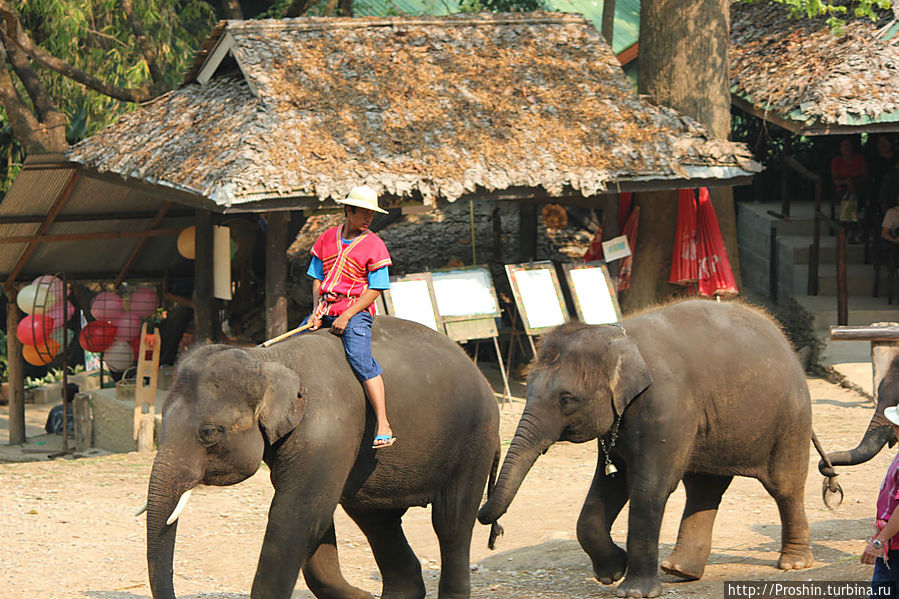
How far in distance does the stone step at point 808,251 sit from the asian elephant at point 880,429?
9.67m

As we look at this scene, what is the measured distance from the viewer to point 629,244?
46.0 ft

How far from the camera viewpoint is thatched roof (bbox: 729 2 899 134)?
42.8ft

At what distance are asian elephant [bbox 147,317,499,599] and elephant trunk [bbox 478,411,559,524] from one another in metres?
0.21

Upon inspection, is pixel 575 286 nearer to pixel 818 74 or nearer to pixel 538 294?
pixel 538 294

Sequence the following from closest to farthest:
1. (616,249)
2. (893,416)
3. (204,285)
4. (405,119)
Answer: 1. (893,416)
2. (405,119)
3. (204,285)
4. (616,249)

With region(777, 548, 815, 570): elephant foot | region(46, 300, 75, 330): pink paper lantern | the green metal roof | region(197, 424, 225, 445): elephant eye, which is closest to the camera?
region(197, 424, 225, 445): elephant eye

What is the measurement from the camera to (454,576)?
21.3 ft

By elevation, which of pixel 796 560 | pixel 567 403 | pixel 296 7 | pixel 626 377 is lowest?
pixel 796 560

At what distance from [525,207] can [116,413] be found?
5.17m

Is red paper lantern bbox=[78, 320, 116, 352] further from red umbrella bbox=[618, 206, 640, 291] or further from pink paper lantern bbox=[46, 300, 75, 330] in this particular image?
red umbrella bbox=[618, 206, 640, 291]

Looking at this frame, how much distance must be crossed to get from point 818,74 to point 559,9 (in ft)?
24.9

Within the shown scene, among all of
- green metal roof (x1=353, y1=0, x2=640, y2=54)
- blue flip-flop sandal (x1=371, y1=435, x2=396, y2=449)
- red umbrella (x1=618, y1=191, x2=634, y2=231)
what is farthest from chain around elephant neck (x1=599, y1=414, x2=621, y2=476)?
green metal roof (x1=353, y1=0, x2=640, y2=54)

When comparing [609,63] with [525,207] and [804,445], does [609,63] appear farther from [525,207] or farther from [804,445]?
[804,445]

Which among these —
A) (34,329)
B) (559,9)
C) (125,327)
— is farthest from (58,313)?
(559,9)
